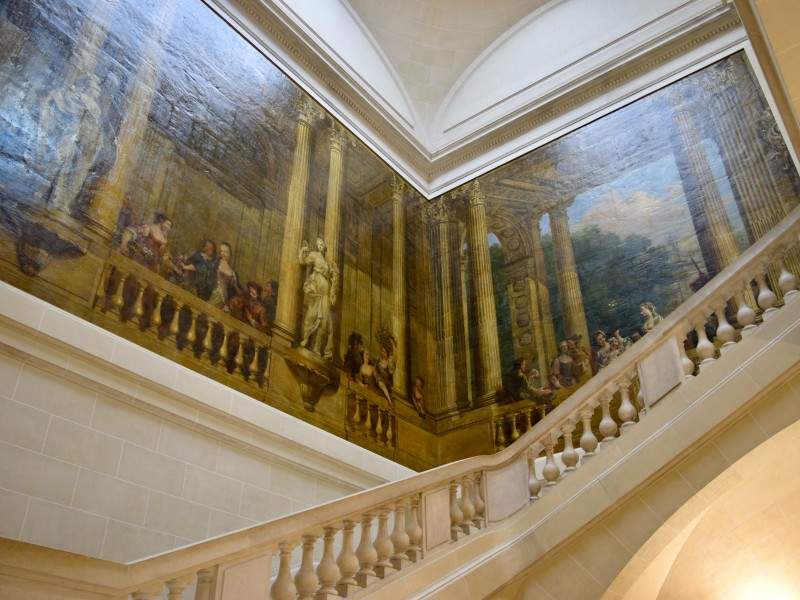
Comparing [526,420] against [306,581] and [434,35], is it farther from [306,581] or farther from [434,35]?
[434,35]

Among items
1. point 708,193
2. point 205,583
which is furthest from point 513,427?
point 205,583

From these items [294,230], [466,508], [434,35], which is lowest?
[466,508]

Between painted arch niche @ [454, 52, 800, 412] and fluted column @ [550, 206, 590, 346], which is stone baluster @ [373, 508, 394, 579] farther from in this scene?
fluted column @ [550, 206, 590, 346]

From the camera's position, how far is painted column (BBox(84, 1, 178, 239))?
25.6ft

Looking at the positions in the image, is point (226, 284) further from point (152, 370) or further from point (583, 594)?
point (583, 594)

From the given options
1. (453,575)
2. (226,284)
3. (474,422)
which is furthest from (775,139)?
(453,575)

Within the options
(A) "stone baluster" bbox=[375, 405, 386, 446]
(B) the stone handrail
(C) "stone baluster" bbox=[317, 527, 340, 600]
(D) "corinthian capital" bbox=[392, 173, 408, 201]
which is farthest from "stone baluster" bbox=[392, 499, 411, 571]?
(D) "corinthian capital" bbox=[392, 173, 408, 201]

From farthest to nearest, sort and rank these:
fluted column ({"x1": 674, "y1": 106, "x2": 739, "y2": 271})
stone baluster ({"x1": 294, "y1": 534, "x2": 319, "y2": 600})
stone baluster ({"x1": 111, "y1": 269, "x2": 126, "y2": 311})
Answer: fluted column ({"x1": 674, "y1": 106, "x2": 739, "y2": 271}) < stone baluster ({"x1": 111, "y1": 269, "x2": 126, "y2": 311}) < stone baluster ({"x1": 294, "y1": 534, "x2": 319, "y2": 600})

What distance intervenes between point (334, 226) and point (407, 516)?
625 cm

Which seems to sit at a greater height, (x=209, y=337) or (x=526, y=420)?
(x=526, y=420)

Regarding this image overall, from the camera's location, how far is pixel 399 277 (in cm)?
1188

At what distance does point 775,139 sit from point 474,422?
17.0 ft

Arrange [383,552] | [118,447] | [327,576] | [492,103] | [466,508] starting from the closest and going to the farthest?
[327,576]
[383,552]
[466,508]
[118,447]
[492,103]

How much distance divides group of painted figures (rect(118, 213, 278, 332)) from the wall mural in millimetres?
24
